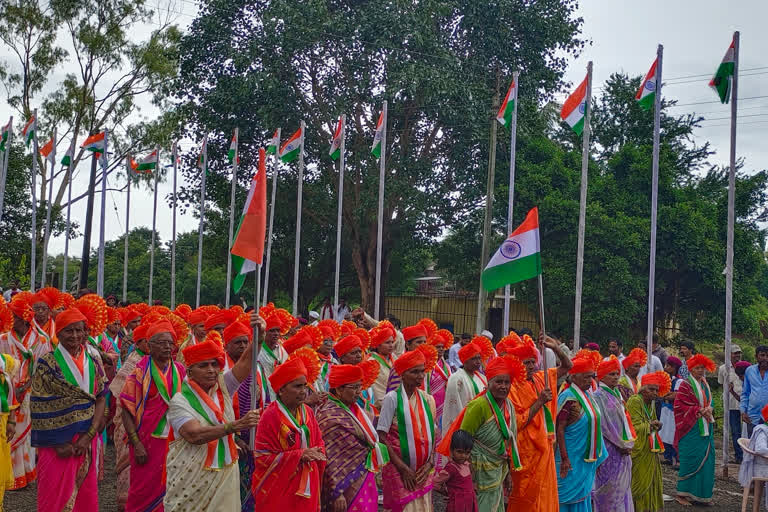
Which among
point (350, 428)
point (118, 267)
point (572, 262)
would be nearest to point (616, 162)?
point (572, 262)

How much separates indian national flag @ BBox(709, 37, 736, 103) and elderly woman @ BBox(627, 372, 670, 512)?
6561 mm

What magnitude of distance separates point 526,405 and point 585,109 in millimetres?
8979

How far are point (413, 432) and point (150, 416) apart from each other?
2.06 m

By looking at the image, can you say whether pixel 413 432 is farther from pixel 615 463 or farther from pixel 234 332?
pixel 615 463

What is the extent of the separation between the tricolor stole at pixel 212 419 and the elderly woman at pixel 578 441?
3.31 meters

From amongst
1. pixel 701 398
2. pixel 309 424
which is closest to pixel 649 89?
pixel 701 398

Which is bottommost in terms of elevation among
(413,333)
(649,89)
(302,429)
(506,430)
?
(506,430)

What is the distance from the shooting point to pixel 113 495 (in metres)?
8.84

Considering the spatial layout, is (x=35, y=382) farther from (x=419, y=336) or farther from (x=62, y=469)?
(x=419, y=336)

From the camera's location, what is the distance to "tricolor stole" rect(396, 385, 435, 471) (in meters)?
6.40

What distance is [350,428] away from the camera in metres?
5.82

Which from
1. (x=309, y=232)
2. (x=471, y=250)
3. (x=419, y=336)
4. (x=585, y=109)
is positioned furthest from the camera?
(x=309, y=232)

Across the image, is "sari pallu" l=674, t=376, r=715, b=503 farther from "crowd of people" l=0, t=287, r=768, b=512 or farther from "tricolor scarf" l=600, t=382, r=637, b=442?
"tricolor scarf" l=600, t=382, r=637, b=442

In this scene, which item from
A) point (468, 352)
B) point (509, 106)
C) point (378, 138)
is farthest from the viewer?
point (378, 138)
